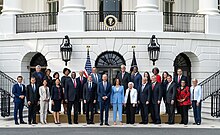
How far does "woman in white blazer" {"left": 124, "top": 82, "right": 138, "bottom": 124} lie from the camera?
20422 mm

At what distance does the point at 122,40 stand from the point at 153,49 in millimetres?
1572

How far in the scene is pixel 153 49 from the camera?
25.8 metres

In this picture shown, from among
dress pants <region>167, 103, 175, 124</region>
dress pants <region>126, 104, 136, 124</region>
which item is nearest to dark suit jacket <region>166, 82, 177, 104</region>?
dress pants <region>167, 103, 175, 124</region>

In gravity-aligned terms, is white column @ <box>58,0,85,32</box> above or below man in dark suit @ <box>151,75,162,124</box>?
above

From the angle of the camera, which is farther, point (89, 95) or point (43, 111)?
point (43, 111)

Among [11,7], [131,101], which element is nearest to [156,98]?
Answer: [131,101]

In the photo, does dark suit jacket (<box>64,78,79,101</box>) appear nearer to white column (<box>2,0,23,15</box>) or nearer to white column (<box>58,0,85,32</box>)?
white column (<box>58,0,85,32</box>)

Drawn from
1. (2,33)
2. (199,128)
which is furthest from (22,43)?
(199,128)

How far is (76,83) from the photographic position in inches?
Result: 818

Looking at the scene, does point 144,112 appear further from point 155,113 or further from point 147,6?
point 147,6

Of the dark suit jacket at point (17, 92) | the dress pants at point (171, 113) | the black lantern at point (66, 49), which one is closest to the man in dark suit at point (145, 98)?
the dress pants at point (171, 113)

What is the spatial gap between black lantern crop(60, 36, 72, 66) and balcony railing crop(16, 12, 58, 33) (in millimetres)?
2237

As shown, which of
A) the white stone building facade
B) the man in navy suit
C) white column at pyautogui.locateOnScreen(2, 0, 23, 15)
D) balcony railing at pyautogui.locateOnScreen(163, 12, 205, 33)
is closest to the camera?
the man in navy suit

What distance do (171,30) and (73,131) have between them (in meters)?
10.9
